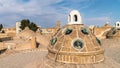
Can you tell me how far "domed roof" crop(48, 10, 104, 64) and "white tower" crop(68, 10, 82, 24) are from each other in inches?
13.2

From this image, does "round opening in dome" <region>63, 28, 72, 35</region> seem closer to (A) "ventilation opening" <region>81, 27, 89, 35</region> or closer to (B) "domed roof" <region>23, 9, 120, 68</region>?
(B) "domed roof" <region>23, 9, 120, 68</region>

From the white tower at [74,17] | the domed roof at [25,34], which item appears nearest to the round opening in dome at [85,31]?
the white tower at [74,17]

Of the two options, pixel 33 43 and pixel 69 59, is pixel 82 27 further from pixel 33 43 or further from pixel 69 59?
pixel 33 43

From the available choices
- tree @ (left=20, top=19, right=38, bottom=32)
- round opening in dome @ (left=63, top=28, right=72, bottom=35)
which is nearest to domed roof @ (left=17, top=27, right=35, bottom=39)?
tree @ (left=20, top=19, right=38, bottom=32)

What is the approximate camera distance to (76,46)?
548 inches

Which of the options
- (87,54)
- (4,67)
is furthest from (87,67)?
(4,67)

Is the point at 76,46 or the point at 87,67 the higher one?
the point at 76,46

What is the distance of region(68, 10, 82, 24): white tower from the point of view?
15.3 metres

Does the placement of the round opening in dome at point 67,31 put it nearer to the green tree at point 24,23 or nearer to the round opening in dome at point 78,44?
the round opening in dome at point 78,44

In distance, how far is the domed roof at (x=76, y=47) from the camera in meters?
13.7

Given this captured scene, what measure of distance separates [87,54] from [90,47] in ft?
2.22

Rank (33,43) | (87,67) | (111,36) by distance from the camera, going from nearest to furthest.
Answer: (87,67) → (111,36) → (33,43)

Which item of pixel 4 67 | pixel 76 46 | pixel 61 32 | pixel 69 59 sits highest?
pixel 61 32

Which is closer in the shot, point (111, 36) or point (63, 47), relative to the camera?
point (63, 47)
